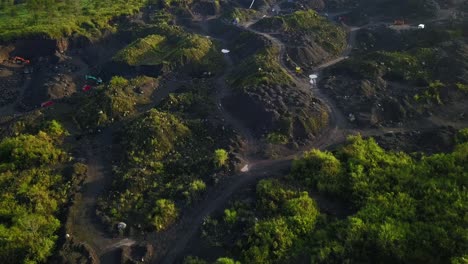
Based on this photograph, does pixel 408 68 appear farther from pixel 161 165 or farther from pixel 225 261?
pixel 225 261

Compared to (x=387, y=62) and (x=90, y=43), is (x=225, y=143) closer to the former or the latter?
(x=387, y=62)

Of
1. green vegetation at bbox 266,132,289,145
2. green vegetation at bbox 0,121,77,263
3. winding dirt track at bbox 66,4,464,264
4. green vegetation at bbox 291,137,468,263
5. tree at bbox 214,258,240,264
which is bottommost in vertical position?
winding dirt track at bbox 66,4,464,264

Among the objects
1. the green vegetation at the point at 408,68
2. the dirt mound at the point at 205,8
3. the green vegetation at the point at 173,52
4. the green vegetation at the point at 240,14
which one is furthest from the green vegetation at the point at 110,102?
the dirt mound at the point at 205,8

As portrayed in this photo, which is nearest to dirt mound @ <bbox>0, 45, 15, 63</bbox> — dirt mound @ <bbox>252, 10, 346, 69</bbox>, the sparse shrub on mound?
the sparse shrub on mound

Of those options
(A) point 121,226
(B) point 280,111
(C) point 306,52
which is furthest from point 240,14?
(A) point 121,226

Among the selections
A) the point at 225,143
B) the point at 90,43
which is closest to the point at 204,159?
the point at 225,143

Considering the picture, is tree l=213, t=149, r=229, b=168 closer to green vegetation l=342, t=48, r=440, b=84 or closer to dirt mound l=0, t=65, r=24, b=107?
green vegetation l=342, t=48, r=440, b=84
